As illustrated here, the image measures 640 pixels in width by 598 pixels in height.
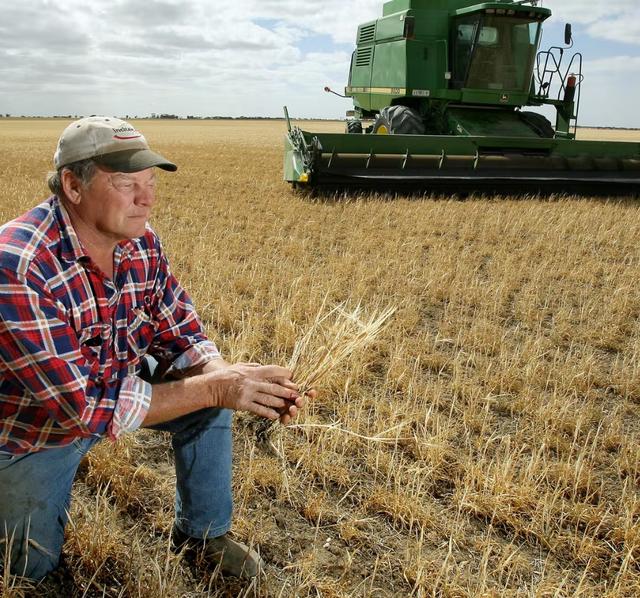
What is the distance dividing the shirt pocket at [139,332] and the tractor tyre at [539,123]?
10.6 meters

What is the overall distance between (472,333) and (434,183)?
5.86m

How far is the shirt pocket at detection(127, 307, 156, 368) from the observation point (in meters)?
2.21

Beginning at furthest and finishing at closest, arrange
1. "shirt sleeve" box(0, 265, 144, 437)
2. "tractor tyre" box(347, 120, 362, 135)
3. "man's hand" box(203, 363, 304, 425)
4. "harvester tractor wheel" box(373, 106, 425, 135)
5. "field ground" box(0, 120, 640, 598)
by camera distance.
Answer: "tractor tyre" box(347, 120, 362, 135) < "harvester tractor wheel" box(373, 106, 425, 135) < "field ground" box(0, 120, 640, 598) < "man's hand" box(203, 363, 304, 425) < "shirt sleeve" box(0, 265, 144, 437)

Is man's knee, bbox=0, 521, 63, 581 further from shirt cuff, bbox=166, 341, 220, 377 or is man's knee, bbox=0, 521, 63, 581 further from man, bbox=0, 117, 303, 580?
shirt cuff, bbox=166, 341, 220, 377

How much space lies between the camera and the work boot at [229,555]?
208 centimetres

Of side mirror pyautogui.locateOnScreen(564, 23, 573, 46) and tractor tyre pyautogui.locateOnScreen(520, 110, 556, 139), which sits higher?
side mirror pyautogui.locateOnScreen(564, 23, 573, 46)

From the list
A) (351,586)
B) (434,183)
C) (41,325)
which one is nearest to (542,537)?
(351,586)

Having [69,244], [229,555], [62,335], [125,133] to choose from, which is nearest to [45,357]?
[62,335]

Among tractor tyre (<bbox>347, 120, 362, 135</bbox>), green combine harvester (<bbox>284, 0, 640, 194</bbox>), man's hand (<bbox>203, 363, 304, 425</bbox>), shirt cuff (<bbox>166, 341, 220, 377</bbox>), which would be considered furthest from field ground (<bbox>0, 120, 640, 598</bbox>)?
tractor tyre (<bbox>347, 120, 362, 135</bbox>)

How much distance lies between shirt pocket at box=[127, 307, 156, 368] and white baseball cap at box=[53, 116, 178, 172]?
518 millimetres

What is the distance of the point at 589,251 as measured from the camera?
6.93 meters

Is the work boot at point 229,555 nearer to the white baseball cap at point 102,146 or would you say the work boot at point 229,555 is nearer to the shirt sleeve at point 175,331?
the shirt sleeve at point 175,331

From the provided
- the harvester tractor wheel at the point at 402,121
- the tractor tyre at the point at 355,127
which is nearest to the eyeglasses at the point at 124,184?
the harvester tractor wheel at the point at 402,121

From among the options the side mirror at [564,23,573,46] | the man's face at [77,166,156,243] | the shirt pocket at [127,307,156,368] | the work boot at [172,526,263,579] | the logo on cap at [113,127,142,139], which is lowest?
the work boot at [172,526,263,579]
